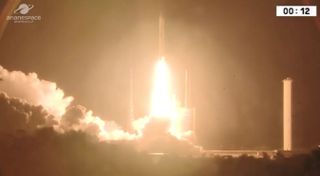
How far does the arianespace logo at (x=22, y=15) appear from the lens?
1508 inches

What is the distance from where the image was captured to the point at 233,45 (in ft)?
146

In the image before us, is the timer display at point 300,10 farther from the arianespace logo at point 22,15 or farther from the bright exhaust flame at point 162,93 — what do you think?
the arianespace logo at point 22,15

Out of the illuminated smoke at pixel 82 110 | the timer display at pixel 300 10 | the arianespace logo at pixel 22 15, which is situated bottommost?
the illuminated smoke at pixel 82 110

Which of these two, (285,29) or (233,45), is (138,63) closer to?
(233,45)

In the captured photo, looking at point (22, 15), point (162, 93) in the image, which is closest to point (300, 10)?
point (162, 93)

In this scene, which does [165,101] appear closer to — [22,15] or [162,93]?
[162,93]

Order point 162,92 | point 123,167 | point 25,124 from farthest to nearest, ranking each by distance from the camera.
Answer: point 162,92, point 25,124, point 123,167

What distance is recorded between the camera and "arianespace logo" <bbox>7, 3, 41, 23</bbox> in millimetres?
38312

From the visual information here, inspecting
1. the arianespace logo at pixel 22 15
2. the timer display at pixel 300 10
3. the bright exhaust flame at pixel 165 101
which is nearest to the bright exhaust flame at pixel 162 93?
the bright exhaust flame at pixel 165 101

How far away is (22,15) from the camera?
3941 cm

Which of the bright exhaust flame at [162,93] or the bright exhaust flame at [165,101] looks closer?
the bright exhaust flame at [165,101]

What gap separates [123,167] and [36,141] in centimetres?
470

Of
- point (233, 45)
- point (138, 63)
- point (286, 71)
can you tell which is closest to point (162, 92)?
point (138, 63)

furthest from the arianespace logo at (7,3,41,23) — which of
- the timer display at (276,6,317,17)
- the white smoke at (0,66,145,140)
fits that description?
the timer display at (276,6,317,17)
